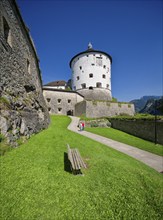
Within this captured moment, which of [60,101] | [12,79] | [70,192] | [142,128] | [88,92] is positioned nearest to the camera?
[70,192]

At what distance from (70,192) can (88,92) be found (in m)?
34.3

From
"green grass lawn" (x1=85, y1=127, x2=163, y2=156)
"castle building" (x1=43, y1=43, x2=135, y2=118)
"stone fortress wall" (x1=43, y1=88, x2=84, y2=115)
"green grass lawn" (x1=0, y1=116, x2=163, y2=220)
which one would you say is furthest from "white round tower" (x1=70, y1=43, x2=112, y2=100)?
"green grass lawn" (x1=0, y1=116, x2=163, y2=220)

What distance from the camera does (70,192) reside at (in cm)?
318

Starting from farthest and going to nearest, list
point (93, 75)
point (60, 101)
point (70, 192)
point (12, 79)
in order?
point (93, 75), point (60, 101), point (12, 79), point (70, 192)

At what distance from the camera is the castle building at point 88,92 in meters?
28.5

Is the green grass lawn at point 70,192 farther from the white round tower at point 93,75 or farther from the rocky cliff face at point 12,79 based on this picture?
the white round tower at point 93,75

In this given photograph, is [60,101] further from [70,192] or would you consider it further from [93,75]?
[70,192]

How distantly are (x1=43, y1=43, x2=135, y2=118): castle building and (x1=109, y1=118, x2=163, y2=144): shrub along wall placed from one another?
9.81 metres

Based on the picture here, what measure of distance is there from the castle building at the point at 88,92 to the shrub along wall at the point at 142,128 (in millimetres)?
9814

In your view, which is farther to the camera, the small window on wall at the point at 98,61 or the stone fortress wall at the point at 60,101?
the small window on wall at the point at 98,61

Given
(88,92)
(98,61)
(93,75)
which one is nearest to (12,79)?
(88,92)

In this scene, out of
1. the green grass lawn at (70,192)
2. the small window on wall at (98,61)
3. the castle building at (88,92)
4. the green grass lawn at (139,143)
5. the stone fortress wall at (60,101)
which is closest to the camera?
the green grass lawn at (70,192)

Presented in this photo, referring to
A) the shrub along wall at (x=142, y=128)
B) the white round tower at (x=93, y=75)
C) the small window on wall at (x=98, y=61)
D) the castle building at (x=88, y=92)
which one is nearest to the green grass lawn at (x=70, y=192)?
the shrub along wall at (x=142, y=128)

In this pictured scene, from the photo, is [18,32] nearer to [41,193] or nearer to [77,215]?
[41,193]
